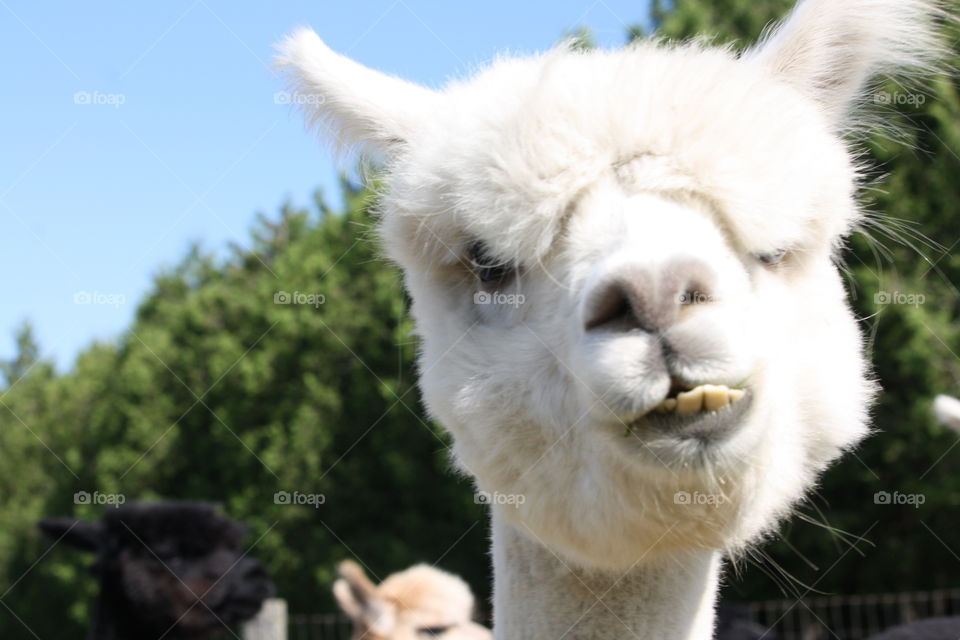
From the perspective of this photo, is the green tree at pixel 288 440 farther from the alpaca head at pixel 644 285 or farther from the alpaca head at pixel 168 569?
the alpaca head at pixel 644 285

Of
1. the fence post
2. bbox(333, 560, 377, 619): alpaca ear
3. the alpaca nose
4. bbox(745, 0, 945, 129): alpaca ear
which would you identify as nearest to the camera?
the alpaca nose

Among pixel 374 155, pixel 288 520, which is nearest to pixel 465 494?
pixel 288 520

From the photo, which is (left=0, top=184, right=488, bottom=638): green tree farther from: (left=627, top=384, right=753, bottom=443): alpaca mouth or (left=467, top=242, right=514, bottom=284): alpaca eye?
(left=627, top=384, right=753, bottom=443): alpaca mouth

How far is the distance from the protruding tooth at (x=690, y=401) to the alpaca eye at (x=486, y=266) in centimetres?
60

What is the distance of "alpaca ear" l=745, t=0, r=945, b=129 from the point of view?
2.65 meters

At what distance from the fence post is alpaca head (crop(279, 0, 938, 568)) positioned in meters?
5.47

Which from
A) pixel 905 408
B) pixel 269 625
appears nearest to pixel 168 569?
pixel 269 625

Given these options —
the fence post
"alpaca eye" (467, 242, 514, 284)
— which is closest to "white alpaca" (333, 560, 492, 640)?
the fence post

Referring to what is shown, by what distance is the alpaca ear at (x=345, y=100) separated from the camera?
9.57 feet

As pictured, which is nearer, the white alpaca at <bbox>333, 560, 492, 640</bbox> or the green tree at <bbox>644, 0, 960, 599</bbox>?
the white alpaca at <bbox>333, 560, 492, 640</bbox>

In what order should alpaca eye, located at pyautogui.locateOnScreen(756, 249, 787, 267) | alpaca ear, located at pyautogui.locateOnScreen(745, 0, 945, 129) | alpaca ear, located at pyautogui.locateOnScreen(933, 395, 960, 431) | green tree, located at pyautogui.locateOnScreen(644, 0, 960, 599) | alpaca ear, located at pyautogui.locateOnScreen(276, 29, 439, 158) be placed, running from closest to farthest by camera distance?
1. alpaca eye, located at pyautogui.locateOnScreen(756, 249, 787, 267)
2. alpaca ear, located at pyautogui.locateOnScreen(745, 0, 945, 129)
3. alpaca ear, located at pyautogui.locateOnScreen(276, 29, 439, 158)
4. alpaca ear, located at pyautogui.locateOnScreen(933, 395, 960, 431)
5. green tree, located at pyautogui.locateOnScreen(644, 0, 960, 599)

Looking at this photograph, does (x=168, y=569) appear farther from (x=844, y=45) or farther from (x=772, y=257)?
(x=844, y=45)

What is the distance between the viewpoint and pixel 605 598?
Answer: 7.92 feet

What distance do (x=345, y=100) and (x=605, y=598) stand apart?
165cm
